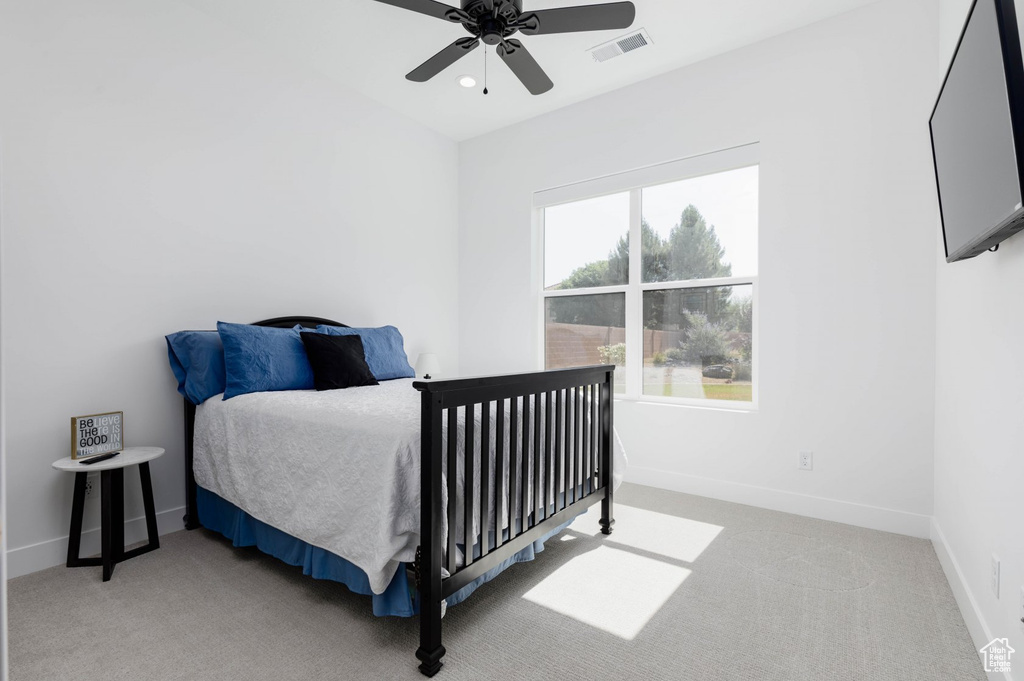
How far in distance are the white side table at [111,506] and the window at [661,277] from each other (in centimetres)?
248

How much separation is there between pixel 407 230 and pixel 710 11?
8.24 feet

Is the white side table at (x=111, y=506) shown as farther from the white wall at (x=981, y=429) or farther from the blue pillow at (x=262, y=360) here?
the white wall at (x=981, y=429)

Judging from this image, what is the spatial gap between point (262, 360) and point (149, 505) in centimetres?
82

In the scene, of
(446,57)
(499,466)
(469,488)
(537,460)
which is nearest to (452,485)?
(469,488)

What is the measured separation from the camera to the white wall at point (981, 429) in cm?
140

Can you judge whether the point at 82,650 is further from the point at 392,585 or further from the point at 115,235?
the point at 115,235

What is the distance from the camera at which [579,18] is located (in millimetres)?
2117

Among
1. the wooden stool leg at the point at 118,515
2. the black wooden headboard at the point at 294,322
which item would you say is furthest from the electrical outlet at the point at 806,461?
the wooden stool leg at the point at 118,515

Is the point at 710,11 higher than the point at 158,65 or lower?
higher

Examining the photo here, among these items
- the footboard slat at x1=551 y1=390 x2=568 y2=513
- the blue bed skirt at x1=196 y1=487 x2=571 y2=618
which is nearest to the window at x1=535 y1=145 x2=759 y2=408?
the footboard slat at x1=551 y1=390 x2=568 y2=513

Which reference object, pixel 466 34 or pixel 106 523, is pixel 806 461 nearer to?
pixel 466 34

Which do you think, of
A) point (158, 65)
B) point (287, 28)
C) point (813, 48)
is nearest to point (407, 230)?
point (287, 28)

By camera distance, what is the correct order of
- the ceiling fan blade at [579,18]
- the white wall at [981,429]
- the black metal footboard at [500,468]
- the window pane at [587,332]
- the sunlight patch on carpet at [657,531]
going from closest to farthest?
the white wall at [981,429] → the black metal footboard at [500,468] → the ceiling fan blade at [579,18] → the sunlight patch on carpet at [657,531] → the window pane at [587,332]

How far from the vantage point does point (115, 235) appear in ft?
8.29
